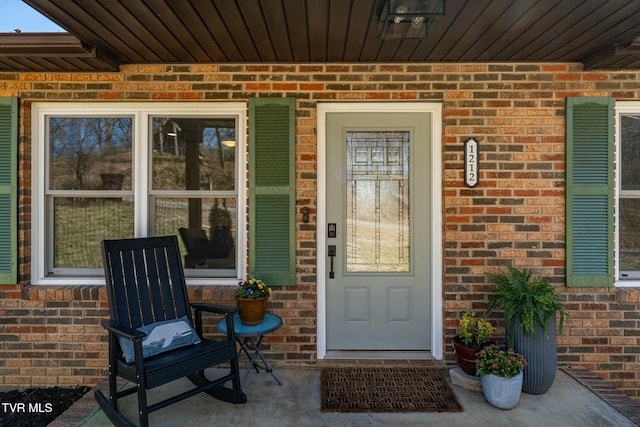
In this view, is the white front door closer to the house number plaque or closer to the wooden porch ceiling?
the house number plaque

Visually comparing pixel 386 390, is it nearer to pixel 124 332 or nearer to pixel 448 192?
pixel 448 192

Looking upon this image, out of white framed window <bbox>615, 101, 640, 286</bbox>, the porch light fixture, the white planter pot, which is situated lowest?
the white planter pot

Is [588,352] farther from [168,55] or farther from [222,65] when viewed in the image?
[168,55]

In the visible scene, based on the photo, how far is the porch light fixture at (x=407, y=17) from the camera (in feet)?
7.36

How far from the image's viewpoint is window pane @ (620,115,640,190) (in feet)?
10.9

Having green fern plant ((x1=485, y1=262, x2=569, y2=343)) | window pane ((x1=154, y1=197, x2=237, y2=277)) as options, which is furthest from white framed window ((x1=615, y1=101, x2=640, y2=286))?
window pane ((x1=154, y1=197, x2=237, y2=277))

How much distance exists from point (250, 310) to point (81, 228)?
183 centimetres

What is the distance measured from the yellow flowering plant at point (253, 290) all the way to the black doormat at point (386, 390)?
860 mm

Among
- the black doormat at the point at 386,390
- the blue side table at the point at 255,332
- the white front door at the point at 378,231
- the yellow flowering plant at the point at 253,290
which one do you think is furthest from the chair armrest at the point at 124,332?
the white front door at the point at 378,231

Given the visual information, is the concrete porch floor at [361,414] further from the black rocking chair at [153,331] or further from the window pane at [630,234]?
the window pane at [630,234]

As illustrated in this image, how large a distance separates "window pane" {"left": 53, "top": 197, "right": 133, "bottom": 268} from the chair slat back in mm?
752

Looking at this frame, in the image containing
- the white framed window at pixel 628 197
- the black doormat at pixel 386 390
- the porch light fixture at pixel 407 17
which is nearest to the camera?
the porch light fixture at pixel 407 17

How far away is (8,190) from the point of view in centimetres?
321

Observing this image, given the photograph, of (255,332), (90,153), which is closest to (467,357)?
(255,332)
